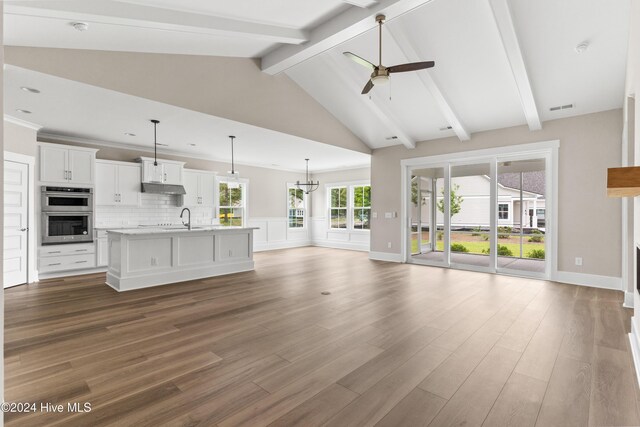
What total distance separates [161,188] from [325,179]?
5.35m

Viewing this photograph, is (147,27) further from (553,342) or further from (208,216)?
(208,216)

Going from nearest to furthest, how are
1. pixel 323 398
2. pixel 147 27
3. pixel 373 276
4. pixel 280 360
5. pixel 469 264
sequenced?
pixel 323 398 → pixel 280 360 → pixel 147 27 → pixel 373 276 → pixel 469 264

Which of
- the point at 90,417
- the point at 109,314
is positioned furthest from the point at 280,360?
the point at 109,314

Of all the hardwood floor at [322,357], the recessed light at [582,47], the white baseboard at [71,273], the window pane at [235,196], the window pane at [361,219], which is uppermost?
the recessed light at [582,47]

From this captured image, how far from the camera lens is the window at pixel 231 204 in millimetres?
9039

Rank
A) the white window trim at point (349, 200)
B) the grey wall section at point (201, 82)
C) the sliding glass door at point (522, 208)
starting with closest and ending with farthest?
1. the grey wall section at point (201, 82)
2. the sliding glass door at point (522, 208)
3. the white window trim at point (349, 200)

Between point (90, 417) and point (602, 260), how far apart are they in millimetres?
6631

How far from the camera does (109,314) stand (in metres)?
3.62

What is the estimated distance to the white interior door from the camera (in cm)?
482

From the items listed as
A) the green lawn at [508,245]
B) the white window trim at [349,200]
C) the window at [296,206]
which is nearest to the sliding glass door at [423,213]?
the green lawn at [508,245]

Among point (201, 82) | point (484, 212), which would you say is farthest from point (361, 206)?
point (201, 82)

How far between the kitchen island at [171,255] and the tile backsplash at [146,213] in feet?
4.92

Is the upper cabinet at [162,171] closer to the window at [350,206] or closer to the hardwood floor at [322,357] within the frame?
the hardwood floor at [322,357]

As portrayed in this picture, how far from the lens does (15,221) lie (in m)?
4.94
